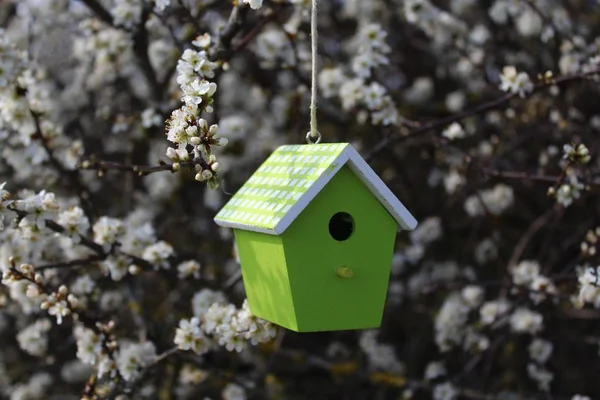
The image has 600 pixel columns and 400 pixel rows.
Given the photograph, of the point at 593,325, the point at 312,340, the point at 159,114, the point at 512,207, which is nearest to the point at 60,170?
the point at 159,114

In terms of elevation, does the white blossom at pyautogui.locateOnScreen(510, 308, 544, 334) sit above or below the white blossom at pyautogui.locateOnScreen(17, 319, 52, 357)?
below

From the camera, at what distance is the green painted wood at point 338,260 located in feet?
6.89

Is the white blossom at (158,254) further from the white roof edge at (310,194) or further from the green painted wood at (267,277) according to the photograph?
the white roof edge at (310,194)

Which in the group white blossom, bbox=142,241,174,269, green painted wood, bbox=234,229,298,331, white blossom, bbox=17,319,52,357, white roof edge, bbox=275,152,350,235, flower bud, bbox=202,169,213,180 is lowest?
white blossom, bbox=17,319,52,357

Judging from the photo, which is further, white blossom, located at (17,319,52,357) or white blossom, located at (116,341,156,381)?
white blossom, located at (17,319,52,357)

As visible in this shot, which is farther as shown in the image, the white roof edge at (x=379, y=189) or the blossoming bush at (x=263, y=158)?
the blossoming bush at (x=263, y=158)

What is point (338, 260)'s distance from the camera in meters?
2.16

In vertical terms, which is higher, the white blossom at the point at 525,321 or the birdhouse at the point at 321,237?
the birdhouse at the point at 321,237

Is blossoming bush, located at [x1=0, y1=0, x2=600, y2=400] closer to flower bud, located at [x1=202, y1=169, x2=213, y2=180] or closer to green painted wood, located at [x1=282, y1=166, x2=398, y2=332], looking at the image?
green painted wood, located at [x1=282, y1=166, x2=398, y2=332]

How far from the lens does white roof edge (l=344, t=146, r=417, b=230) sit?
2.07 m

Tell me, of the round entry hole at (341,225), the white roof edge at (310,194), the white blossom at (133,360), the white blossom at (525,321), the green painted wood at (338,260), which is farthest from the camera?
the white blossom at (525,321)

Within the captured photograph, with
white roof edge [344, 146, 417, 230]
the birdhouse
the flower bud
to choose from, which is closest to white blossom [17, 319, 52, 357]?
the birdhouse

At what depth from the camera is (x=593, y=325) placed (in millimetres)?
4707

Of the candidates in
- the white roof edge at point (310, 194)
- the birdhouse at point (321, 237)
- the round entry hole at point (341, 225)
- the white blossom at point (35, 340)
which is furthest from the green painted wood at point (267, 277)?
the white blossom at point (35, 340)
